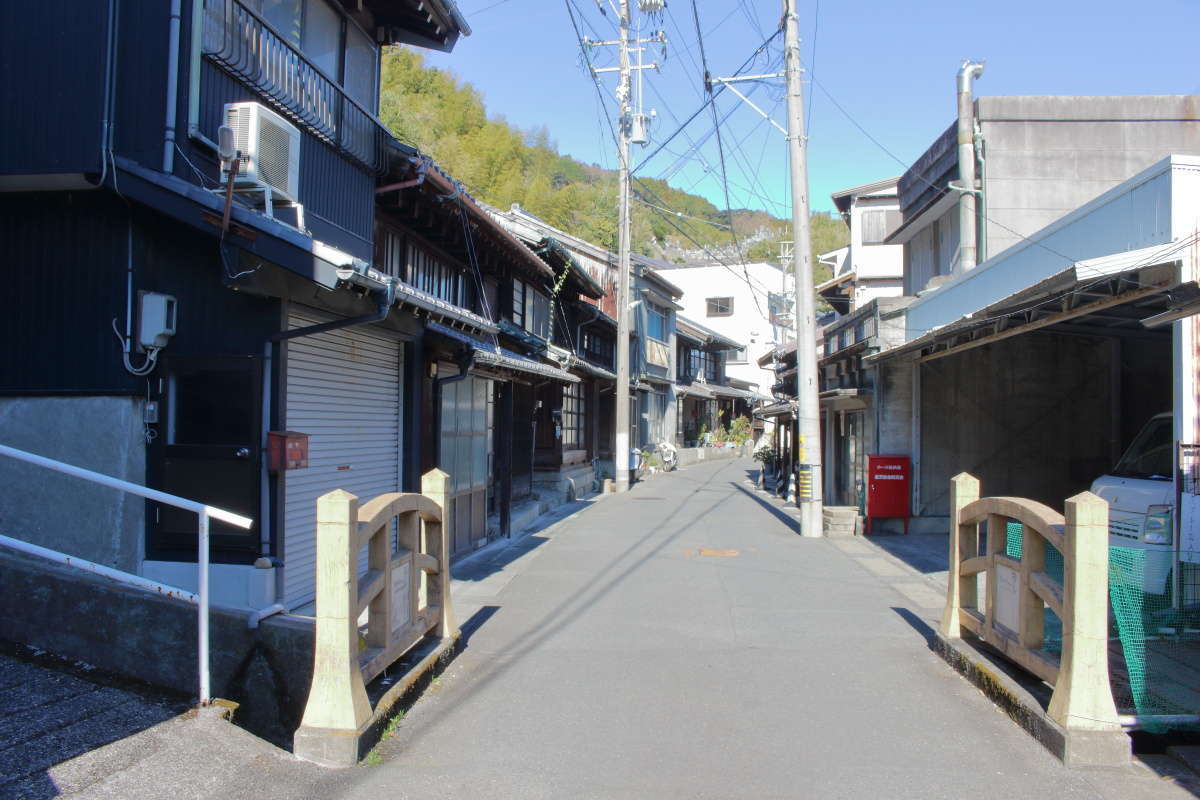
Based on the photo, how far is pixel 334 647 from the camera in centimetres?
456

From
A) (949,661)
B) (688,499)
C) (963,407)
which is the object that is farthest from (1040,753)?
(688,499)

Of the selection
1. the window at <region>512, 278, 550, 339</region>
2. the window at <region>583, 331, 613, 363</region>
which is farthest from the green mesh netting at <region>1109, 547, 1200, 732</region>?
the window at <region>583, 331, 613, 363</region>

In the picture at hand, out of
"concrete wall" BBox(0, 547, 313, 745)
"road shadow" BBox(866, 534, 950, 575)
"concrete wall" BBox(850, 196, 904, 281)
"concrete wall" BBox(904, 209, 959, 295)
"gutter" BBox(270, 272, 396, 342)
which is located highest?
"concrete wall" BBox(850, 196, 904, 281)

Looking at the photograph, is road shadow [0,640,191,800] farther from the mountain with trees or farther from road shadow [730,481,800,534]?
the mountain with trees

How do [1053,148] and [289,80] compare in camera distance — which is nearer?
[289,80]

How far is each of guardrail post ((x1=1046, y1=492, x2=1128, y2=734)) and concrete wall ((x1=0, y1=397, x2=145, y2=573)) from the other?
6.95 metres

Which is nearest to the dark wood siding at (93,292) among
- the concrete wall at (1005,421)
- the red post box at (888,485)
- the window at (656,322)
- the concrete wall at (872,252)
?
the red post box at (888,485)

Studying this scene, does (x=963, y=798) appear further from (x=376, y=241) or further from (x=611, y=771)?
(x=376, y=241)

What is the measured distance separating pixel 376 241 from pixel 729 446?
36.0 metres

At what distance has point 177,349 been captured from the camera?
714 centimetres

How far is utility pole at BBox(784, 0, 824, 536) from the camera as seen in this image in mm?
14867


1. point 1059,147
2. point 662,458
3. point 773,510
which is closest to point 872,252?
point 1059,147

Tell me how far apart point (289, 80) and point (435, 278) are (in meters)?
5.13

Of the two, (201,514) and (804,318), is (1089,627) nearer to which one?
(201,514)
